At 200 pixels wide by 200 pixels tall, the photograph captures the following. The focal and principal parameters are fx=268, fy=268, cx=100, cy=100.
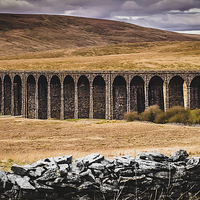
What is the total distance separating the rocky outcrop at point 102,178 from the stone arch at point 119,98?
32610mm

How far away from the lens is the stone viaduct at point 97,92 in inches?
1525

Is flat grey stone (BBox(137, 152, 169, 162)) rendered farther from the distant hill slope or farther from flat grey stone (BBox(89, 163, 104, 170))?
the distant hill slope

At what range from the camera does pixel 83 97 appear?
4294cm

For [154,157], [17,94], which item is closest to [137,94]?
[17,94]

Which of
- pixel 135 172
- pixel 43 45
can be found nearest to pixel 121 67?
pixel 135 172

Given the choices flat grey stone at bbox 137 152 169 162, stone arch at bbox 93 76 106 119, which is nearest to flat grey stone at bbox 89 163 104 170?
flat grey stone at bbox 137 152 169 162

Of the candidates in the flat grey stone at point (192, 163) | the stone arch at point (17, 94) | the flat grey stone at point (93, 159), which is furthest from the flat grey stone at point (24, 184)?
the stone arch at point (17, 94)

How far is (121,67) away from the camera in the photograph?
5625 cm

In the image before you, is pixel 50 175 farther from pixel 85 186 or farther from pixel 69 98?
pixel 69 98

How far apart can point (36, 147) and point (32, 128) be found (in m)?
11.7

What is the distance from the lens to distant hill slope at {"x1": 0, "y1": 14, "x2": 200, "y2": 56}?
503 feet

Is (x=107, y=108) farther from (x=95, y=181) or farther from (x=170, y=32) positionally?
(x=170, y=32)

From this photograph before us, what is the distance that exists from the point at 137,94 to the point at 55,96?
13.6 meters

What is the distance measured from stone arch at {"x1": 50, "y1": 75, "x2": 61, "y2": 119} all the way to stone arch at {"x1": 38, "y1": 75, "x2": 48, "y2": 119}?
185cm
